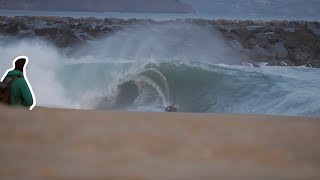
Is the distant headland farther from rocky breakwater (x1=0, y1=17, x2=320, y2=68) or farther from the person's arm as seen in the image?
the person's arm

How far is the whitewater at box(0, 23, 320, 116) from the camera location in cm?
419

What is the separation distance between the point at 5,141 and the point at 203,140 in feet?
2.00

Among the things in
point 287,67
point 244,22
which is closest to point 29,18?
point 244,22

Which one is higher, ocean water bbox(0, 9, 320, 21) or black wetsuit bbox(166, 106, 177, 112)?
ocean water bbox(0, 9, 320, 21)

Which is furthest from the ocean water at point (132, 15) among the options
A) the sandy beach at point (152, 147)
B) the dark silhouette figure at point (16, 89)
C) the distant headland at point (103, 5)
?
the dark silhouette figure at point (16, 89)

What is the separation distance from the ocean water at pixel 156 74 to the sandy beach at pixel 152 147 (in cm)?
214

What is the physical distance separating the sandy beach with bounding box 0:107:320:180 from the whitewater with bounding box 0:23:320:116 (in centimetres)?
215

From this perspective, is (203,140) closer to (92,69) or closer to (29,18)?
(92,69)

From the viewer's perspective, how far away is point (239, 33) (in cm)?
465

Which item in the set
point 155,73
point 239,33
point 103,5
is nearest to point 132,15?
point 103,5

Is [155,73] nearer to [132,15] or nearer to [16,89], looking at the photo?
[132,15]

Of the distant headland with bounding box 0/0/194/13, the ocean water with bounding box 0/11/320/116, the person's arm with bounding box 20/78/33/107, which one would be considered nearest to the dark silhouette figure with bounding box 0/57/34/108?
the person's arm with bounding box 20/78/33/107

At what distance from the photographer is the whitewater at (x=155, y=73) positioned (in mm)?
4191

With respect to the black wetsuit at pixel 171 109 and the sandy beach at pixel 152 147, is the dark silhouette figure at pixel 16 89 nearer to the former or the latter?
the sandy beach at pixel 152 147
